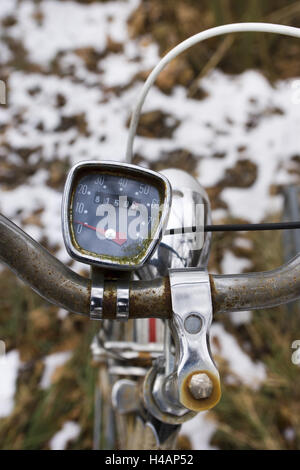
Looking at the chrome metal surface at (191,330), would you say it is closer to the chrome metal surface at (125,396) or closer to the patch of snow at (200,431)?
the chrome metal surface at (125,396)

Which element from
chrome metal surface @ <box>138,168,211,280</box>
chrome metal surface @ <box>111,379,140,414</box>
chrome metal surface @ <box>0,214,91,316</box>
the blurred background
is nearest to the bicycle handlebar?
chrome metal surface @ <box>0,214,91,316</box>

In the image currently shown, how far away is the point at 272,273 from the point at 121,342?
42 cm

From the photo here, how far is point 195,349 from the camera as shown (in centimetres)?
40

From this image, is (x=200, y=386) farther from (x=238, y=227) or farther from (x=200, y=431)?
(x=200, y=431)

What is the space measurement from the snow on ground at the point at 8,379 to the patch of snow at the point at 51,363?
77mm

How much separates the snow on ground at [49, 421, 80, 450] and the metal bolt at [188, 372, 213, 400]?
98 centimetres

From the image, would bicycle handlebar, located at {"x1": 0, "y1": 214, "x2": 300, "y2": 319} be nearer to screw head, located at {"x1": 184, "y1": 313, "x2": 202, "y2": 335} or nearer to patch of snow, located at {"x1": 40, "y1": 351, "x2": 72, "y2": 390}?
screw head, located at {"x1": 184, "y1": 313, "x2": 202, "y2": 335}

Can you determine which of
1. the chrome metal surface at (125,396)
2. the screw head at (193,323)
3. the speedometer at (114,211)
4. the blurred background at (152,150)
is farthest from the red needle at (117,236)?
the blurred background at (152,150)

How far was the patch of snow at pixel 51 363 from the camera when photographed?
1.33 m

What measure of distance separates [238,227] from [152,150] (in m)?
1.30

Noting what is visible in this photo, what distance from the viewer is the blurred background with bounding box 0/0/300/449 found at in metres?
1.28

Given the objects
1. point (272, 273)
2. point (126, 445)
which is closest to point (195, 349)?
point (272, 273)

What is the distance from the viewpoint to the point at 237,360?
137 centimetres
